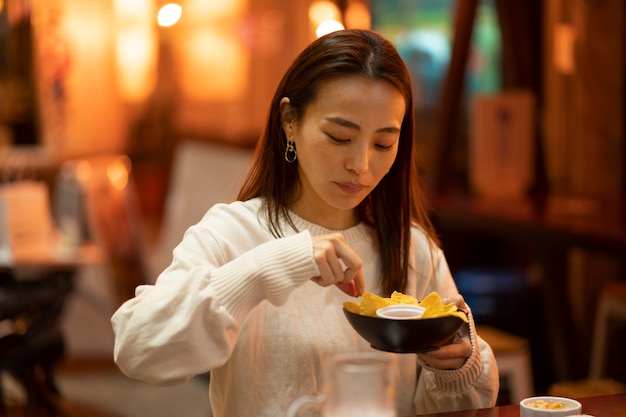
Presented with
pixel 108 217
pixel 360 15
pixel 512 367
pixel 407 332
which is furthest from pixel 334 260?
pixel 360 15

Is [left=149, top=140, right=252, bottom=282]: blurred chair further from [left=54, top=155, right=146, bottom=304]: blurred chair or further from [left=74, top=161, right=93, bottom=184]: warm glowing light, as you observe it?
[left=74, top=161, right=93, bottom=184]: warm glowing light

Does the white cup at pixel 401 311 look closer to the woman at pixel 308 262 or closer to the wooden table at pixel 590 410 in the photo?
the woman at pixel 308 262

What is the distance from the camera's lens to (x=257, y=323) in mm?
1823

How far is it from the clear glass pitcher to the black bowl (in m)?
0.26

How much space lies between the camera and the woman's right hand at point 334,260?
156 centimetres

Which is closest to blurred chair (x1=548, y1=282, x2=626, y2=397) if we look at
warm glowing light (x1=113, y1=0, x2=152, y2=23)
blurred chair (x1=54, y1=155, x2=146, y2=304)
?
blurred chair (x1=54, y1=155, x2=146, y2=304)

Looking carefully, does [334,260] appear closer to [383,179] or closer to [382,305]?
[382,305]

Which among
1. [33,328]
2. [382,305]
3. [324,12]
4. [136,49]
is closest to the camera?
[382,305]

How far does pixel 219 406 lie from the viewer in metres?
1.87

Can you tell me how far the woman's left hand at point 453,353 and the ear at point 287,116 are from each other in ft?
1.48

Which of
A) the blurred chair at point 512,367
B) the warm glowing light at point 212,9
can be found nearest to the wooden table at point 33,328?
the blurred chair at point 512,367

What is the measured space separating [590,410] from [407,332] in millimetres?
419

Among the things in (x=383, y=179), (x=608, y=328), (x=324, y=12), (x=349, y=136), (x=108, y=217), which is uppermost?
(x=324, y=12)

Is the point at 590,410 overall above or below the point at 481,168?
below
